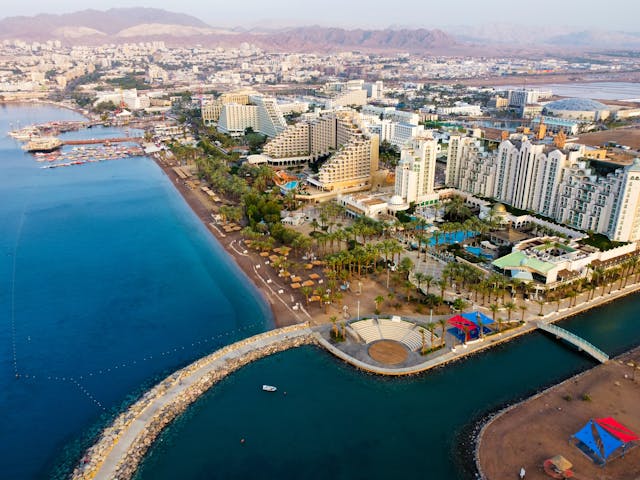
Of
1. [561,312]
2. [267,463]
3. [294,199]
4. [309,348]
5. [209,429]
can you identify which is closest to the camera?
[267,463]

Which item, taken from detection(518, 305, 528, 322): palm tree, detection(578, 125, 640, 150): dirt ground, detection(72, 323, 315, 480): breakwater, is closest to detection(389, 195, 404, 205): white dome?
detection(518, 305, 528, 322): palm tree

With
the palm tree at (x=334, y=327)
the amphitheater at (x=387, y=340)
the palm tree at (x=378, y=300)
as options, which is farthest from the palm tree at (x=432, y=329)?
the palm tree at (x=334, y=327)

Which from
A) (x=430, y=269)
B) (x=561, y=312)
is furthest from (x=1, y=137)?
(x=561, y=312)

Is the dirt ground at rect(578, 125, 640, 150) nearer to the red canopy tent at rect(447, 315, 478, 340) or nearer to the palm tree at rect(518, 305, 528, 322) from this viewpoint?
the palm tree at rect(518, 305, 528, 322)

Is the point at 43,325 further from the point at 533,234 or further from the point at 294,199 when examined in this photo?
the point at 533,234

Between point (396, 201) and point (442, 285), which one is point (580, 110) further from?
point (442, 285)
